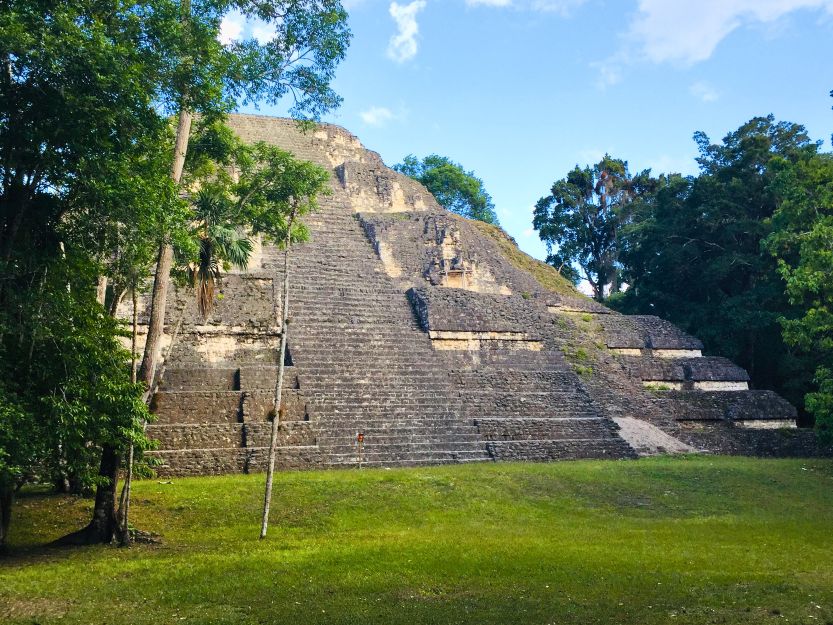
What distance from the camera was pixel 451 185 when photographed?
38.7 meters

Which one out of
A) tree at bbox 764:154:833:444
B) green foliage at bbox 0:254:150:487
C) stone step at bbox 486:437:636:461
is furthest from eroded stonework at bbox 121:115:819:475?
tree at bbox 764:154:833:444

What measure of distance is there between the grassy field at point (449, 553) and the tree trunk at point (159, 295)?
188 cm

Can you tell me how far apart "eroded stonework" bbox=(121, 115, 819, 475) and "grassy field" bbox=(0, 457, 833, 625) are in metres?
1.40

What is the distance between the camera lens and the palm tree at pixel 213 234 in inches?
382

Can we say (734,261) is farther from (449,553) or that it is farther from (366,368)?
(449,553)

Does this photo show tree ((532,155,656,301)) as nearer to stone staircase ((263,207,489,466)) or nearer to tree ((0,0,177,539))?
stone staircase ((263,207,489,466))

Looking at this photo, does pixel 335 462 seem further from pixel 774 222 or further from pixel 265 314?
pixel 774 222

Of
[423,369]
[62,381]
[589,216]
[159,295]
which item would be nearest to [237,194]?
[159,295]

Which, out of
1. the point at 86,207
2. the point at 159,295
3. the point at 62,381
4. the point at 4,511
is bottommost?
the point at 4,511

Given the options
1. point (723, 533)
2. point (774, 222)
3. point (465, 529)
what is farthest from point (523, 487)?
point (774, 222)

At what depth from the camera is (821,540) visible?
8.83 m

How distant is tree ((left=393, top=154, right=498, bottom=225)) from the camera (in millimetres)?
38531

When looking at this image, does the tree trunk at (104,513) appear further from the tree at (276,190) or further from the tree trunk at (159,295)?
the tree at (276,190)

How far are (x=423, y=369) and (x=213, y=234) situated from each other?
703 cm
